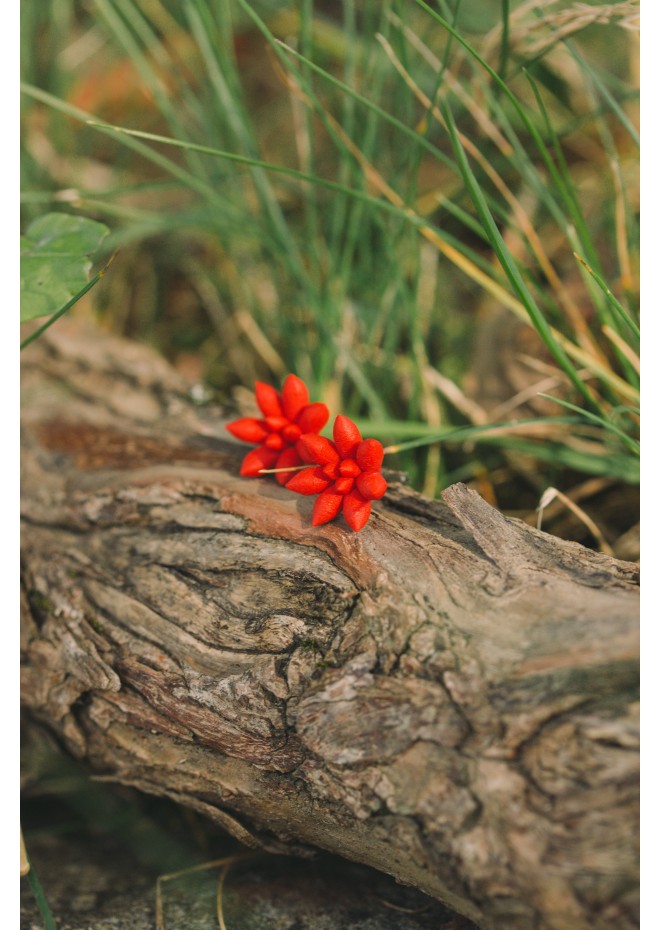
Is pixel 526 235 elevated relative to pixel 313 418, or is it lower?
elevated

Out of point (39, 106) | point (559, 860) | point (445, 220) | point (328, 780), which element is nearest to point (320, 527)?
point (328, 780)

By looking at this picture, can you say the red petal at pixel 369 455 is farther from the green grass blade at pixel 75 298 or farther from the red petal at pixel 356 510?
the green grass blade at pixel 75 298

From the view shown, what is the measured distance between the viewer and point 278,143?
11.0 ft

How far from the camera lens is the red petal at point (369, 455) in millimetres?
1446

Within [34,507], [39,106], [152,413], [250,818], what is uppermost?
[39,106]

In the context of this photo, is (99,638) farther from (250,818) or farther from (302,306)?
(302,306)

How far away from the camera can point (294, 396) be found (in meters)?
1.62

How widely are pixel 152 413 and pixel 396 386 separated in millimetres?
857

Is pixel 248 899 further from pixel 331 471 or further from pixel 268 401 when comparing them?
pixel 268 401

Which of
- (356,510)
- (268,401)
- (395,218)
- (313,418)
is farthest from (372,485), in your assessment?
(395,218)

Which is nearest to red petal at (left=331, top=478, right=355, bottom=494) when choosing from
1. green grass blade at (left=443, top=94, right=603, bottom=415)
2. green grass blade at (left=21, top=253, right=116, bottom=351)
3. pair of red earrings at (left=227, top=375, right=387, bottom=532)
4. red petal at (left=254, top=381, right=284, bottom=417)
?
pair of red earrings at (left=227, top=375, right=387, bottom=532)

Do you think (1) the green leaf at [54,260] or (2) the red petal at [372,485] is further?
(1) the green leaf at [54,260]

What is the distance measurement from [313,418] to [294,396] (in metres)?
0.07

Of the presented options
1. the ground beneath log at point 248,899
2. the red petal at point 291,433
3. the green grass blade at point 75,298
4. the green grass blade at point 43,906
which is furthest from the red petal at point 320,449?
the green grass blade at point 43,906
